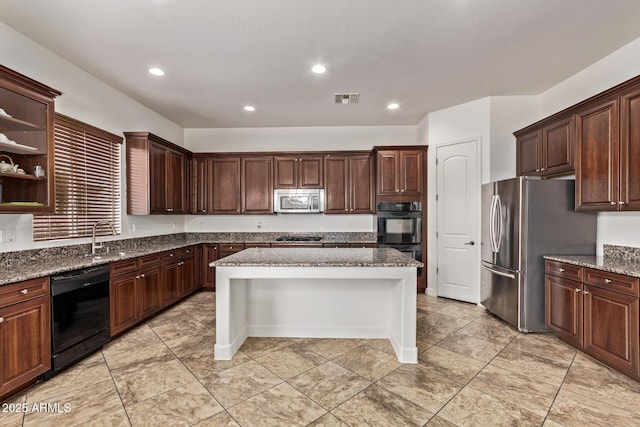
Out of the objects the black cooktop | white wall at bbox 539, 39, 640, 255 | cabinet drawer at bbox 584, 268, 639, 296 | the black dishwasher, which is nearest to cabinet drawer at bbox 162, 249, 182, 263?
the black dishwasher

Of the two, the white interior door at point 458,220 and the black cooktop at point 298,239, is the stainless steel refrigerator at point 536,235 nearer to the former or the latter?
the white interior door at point 458,220

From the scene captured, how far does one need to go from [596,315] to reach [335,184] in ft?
12.3

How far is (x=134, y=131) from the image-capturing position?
410cm

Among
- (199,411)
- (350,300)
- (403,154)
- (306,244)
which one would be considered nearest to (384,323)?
(350,300)

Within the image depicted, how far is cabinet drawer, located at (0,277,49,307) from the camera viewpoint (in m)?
2.04

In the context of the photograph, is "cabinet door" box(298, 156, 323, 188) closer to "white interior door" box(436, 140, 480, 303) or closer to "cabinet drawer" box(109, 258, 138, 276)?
"white interior door" box(436, 140, 480, 303)

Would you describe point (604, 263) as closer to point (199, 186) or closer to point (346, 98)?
point (346, 98)

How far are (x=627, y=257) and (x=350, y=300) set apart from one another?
109 inches

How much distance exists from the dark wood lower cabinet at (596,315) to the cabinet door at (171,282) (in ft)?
15.3

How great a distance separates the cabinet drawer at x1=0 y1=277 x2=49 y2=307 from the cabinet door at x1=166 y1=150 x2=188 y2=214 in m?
2.25

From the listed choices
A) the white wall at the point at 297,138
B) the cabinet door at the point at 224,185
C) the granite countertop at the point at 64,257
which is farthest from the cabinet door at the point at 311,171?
the cabinet door at the point at 224,185

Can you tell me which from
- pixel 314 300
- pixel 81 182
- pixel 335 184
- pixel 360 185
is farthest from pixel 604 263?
pixel 81 182

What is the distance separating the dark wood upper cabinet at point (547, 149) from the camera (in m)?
3.17

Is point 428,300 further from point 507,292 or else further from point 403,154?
point 403,154
